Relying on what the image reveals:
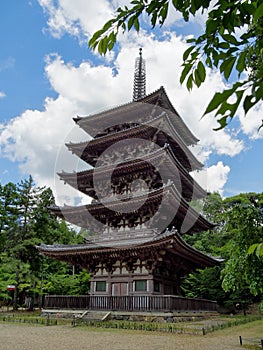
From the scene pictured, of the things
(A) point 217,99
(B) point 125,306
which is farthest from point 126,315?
(A) point 217,99

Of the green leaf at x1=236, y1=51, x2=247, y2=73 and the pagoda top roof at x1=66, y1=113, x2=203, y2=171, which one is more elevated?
the pagoda top roof at x1=66, y1=113, x2=203, y2=171

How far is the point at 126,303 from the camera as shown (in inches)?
658

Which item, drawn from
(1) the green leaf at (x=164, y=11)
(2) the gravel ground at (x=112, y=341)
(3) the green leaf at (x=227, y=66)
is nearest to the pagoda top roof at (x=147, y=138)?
(2) the gravel ground at (x=112, y=341)

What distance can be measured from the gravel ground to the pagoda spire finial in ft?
58.7

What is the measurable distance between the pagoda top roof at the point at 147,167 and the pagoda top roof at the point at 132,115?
393 centimetres

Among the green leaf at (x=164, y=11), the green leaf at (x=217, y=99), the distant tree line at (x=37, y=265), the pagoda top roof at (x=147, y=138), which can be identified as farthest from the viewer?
the distant tree line at (x=37, y=265)

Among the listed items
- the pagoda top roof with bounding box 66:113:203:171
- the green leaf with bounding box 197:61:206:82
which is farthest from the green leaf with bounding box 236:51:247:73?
the pagoda top roof with bounding box 66:113:203:171

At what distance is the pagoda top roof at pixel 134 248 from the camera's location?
52.1 ft

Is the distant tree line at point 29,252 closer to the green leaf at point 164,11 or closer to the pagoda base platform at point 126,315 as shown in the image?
the pagoda base platform at point 126,315

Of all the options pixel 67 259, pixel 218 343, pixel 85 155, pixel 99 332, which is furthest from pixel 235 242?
pixel 85 155

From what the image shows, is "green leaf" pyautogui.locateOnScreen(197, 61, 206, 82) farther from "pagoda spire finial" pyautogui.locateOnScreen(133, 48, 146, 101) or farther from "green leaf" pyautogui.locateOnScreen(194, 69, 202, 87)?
"pagoda spire finial" pyautogui.locateOnScreen(133, 48, 146, 101)

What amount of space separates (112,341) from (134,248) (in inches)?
257

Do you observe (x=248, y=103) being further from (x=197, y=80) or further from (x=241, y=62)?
(x=197, y=80)

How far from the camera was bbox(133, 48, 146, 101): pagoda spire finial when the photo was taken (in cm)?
2658
